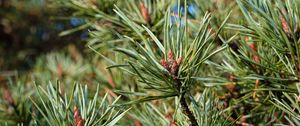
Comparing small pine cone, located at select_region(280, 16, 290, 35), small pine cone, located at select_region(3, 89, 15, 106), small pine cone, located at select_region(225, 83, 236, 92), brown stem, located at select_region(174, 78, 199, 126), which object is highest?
A: small pine cone, located at select_region(280, 16, 290, 35)

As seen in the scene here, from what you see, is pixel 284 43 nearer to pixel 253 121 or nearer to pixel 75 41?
pixel 253 121

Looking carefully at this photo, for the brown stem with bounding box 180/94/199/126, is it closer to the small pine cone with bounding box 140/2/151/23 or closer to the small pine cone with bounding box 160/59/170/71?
the small pine cone with bounding box 160/59/170/71

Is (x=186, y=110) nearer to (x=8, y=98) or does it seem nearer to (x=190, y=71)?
(x=190, y=71)

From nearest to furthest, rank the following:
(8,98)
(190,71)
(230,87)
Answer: (190,71), (230,87), (8,98)

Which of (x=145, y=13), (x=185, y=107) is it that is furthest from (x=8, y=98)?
(x=185, y=107)

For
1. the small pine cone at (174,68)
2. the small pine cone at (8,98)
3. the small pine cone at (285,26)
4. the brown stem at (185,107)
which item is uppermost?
the small pine cone at (285,26)

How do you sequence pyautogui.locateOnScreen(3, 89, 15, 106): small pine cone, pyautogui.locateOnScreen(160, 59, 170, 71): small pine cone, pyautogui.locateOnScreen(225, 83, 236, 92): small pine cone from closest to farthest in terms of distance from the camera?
pyautogui.locateOnScreen(160, 59, 170, 71): small pine cone
pyautogui.locateOnScreen(225, 83, 236, 92): small pine cone
pyautogui.locateOnScreen(3, 89, 15, 106): small pine cone

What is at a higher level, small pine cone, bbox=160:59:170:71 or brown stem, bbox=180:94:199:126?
small pine cone, bbox=160:59:170:71

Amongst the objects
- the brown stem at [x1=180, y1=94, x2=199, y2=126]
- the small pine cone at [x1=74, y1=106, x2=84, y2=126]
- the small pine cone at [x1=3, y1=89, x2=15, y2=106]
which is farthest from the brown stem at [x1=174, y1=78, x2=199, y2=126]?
the small pine cone at [x1=3, y1=89, x2=15, y2=106]

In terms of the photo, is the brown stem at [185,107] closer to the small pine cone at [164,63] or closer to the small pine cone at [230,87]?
the small pine cone at [164,63]

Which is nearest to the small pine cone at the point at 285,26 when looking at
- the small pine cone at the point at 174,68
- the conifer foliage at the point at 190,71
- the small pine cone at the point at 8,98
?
the conifer foliage at the point at 190,71

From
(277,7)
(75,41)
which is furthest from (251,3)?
(75,41)
